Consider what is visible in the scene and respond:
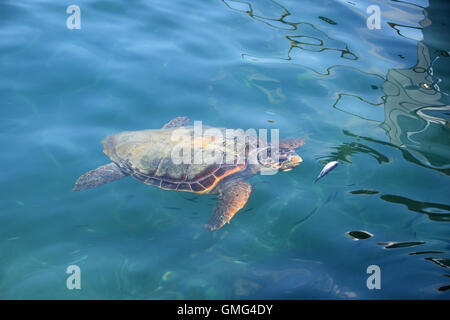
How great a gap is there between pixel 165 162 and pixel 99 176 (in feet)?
3.30

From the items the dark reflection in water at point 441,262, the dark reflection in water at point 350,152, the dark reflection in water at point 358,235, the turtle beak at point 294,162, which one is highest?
the dark reflection in water at point 350,152

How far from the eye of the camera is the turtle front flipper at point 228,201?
415 cm

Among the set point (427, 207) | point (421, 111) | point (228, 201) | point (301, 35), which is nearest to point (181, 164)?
point (228, 201)

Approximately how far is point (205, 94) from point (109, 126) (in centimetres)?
194

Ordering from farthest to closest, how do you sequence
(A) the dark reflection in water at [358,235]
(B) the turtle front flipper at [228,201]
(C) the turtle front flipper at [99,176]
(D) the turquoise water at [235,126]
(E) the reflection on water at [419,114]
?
(E) the reflection on water at [419,114]
(C) the turtle front flipper at [99,176]
(B) the turtle front flipper at [228,201]
(A) the dark reflection in water at [358,235]
(D) the turquoise water at [235,126]

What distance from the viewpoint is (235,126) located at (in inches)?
223

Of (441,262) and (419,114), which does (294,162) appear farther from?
(419,114)

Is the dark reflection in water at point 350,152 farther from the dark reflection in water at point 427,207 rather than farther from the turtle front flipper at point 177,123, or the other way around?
the turtle front flipper at point 177,123

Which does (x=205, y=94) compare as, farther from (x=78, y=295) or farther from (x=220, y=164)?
(x=78, y=295)

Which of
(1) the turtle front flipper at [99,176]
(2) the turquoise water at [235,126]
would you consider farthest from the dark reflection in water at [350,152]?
(1) the turtle front flipper at [99,176]

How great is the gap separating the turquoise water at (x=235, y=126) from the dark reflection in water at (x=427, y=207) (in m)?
0.02

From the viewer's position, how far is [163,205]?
15.0 feet

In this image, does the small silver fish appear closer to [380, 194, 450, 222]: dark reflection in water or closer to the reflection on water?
[380, 194, 450, 222]: dark reflection in water
